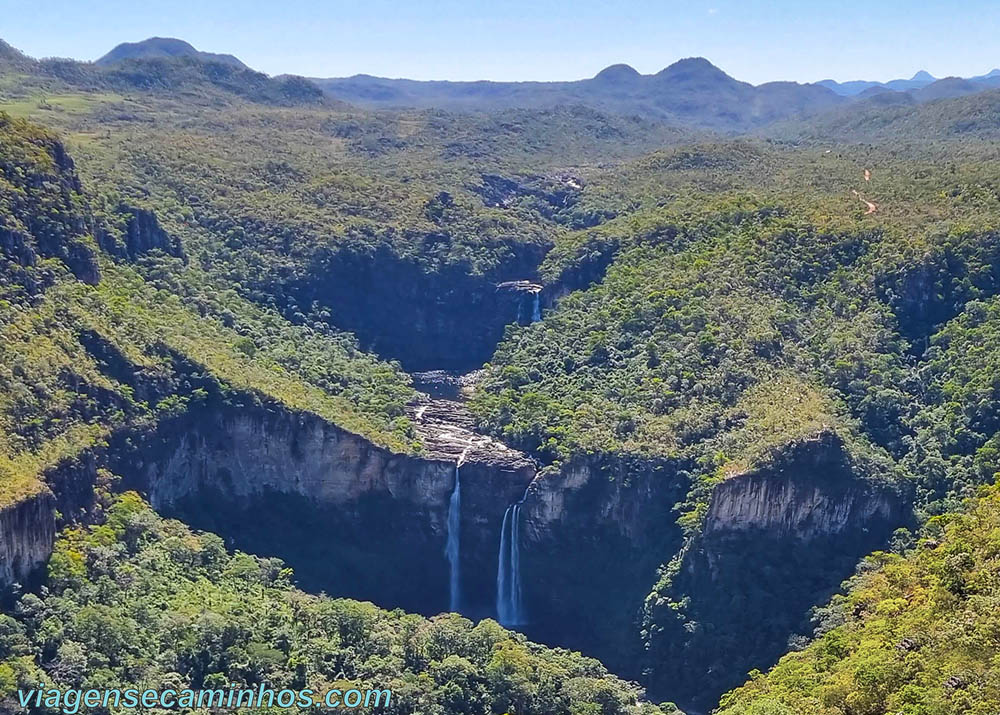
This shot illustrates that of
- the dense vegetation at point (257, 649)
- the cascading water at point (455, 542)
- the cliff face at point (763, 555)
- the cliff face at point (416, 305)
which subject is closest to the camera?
the dense vegetation at point (257, 649)

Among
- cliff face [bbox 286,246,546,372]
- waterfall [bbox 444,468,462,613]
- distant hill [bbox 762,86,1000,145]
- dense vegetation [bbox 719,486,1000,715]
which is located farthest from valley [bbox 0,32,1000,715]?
distant hill [bbox 762,86,1000,145]

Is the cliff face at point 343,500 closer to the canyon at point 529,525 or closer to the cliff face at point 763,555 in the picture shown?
the canyon at point 529,525

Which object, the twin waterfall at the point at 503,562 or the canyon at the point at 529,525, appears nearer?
the canyon at the point at 529,525

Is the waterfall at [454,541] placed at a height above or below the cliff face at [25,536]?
below

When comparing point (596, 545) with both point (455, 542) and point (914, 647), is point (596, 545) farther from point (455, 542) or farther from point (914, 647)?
point (914, 647)

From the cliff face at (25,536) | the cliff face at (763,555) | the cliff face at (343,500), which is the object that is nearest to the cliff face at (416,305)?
the cliff face at (343,500)

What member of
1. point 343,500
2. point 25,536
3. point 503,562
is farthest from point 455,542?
point 25,536
